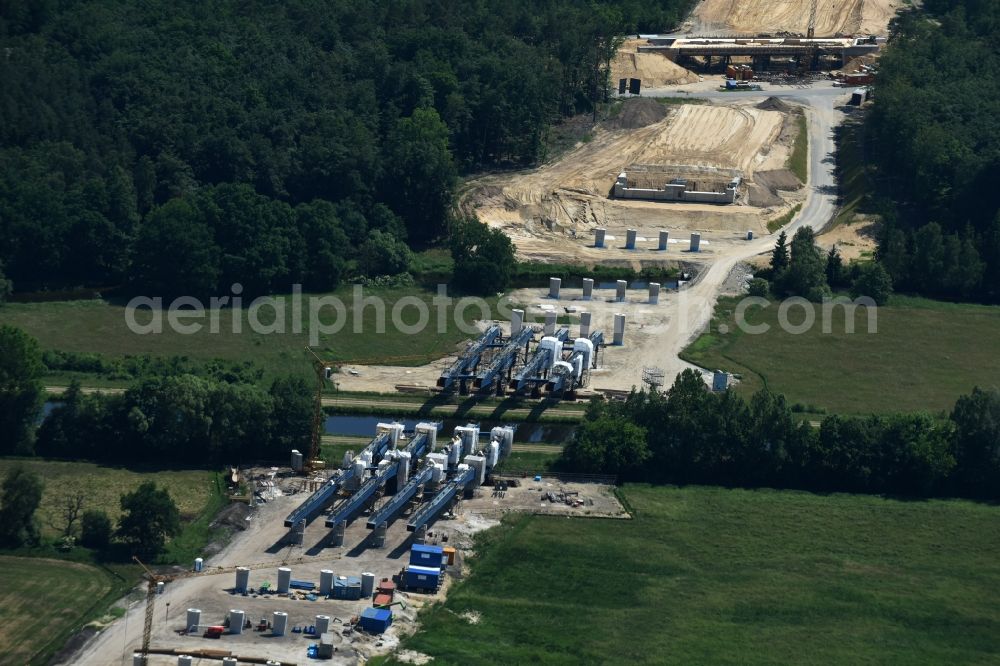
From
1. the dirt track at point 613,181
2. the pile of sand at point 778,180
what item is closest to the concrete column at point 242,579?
the dirt track at point 613,181

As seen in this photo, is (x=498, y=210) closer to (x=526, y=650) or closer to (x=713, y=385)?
(x=713, y=385)

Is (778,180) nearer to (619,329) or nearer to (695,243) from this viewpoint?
(695,243)

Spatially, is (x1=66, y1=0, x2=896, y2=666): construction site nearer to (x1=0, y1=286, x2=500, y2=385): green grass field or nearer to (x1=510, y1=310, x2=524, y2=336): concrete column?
(x1=510, y1=310, x2=524, y2=336): concrete column

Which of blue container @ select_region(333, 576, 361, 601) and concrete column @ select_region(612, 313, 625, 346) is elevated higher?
concrete column @ select_region(612, 313, 625, 346)

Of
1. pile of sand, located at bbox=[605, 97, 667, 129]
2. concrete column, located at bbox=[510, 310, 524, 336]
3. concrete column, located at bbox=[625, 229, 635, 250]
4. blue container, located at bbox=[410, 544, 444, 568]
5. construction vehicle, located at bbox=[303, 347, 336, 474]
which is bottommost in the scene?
blue container, located at bbox=[410, 544, 444, 568]

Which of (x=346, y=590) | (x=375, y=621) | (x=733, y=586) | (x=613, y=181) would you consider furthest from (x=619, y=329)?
(x=375, y=621)

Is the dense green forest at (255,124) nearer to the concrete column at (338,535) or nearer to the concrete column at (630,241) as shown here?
the concrete column at (630,241)

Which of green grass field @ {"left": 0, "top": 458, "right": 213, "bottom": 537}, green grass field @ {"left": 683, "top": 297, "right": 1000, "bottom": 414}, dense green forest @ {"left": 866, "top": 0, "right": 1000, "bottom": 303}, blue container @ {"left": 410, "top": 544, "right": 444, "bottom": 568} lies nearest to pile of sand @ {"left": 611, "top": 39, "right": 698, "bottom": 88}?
dense green forest @ {"left": 866, "top": 0, "right": 1000, "bottom": 303}
